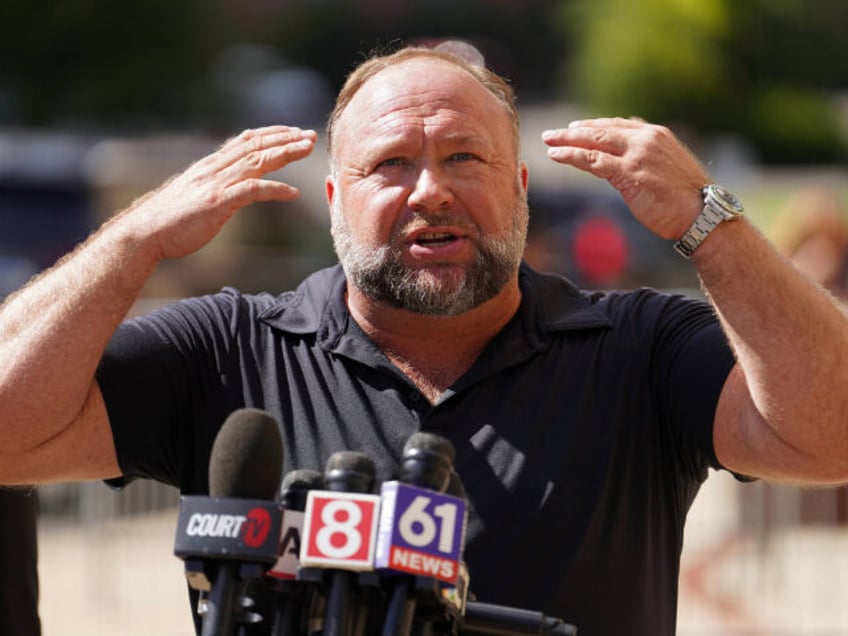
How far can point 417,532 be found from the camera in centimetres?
260

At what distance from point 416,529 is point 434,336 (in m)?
1.26

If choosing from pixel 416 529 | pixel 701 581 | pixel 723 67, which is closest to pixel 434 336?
pixel 416 529

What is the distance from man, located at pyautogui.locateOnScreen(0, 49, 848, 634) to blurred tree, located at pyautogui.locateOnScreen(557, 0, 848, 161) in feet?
79.3

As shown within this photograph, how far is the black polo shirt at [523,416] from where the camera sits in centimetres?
354

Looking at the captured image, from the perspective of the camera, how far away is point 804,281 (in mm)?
3465

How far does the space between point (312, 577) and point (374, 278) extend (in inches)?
47.3

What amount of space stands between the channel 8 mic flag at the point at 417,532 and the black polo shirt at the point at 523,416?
0.87 meters

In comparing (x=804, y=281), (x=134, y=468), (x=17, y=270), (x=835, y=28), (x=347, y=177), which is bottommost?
(x=134, y=468)

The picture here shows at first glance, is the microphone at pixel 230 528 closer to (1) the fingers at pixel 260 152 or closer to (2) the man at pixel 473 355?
(2) the man at pixel 473 355

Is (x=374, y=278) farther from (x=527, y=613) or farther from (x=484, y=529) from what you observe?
(x=527, y=613)

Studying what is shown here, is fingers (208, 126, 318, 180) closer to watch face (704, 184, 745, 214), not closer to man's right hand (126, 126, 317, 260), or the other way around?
man's right hand (126, 126, 317, 260)

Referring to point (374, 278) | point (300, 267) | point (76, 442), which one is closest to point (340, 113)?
point (374, 278)

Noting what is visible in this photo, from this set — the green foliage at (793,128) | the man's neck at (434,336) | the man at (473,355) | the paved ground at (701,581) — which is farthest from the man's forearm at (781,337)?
the green foliage at (793,128)

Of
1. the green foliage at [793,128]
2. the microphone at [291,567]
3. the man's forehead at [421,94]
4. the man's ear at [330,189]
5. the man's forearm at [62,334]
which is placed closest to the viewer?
the microphone at [291,567]
